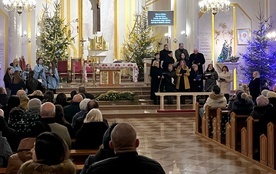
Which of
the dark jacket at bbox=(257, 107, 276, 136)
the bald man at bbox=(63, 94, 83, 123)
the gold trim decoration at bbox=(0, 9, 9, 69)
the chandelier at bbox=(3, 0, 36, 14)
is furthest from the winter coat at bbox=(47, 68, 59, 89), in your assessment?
the dark jacket at bbox=(257, 107, 276, 136)

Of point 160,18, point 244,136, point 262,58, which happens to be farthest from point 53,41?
point 244,136

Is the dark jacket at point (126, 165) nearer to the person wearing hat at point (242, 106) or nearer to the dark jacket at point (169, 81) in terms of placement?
the person wearing hat at point (242, 106)

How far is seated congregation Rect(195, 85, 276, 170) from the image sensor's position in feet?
21.7

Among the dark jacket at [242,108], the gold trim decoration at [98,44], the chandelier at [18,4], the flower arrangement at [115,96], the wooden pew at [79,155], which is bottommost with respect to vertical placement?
the wooden pew at [79,155]

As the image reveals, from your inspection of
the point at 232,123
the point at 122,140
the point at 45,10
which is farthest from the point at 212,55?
the point at 122,140

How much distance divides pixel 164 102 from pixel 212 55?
163 inches

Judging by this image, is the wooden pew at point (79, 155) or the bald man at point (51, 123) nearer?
the wooden pew at point (79, 155)

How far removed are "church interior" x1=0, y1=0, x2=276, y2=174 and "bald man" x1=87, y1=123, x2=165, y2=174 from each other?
12.2 ft

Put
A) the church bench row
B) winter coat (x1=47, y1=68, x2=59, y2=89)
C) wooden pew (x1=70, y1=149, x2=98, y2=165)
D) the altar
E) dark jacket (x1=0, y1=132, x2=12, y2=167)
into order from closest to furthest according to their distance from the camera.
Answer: dark jacket (x1=0, y1=132, x2=12, y2=167), wooden pew (x1=70, y1=149, x2=98, y2=165), the church bench row, winter coat (x1=47, y1=68, x2=59, y2=89), the altar

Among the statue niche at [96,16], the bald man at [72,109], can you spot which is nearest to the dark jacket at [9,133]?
the bald man at [72,109]

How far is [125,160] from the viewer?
270cm

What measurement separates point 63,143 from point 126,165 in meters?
0.38

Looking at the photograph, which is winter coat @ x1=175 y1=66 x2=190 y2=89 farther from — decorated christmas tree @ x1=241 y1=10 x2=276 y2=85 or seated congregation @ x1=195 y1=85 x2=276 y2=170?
seated congregation @ x1=195 y1=85 x2=276 y2=170

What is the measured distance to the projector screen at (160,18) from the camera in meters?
19.6
